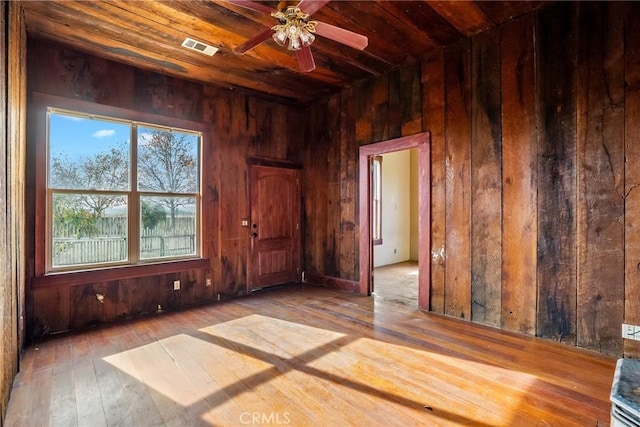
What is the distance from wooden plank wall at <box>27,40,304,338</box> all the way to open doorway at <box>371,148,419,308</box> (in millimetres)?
2458

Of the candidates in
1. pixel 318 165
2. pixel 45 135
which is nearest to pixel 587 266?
pixel 318 165

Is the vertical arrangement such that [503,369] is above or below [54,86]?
below

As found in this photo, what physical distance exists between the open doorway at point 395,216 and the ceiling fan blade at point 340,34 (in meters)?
3.79

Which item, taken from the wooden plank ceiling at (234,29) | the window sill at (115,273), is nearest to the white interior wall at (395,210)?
the wooden plank ceiling at (234,29)

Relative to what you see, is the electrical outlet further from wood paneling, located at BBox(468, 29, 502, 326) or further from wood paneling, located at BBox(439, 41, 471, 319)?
wood paneling, located at BBox(439, 41, 471, 319)

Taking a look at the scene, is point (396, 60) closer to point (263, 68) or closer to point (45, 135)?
point (263, 68)

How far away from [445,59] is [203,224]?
12.1ft

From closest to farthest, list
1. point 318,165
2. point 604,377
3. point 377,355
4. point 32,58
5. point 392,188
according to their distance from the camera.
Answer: point 604,377
point 377,355
point 32,58
point 318,165
point 392,188

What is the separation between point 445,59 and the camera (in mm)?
3541

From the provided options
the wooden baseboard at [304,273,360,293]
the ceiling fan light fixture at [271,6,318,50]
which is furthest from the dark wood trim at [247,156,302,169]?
the ceiling fan light fixture at [271,6,318,50]

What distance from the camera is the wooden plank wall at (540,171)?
8.26 feet

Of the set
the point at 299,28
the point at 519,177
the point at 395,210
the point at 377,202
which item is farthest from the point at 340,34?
the point at 395,210

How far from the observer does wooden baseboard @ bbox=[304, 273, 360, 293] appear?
15.3ft

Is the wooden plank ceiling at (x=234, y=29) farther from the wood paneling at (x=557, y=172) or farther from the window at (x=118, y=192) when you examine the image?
the window at (x=118, y=192)
